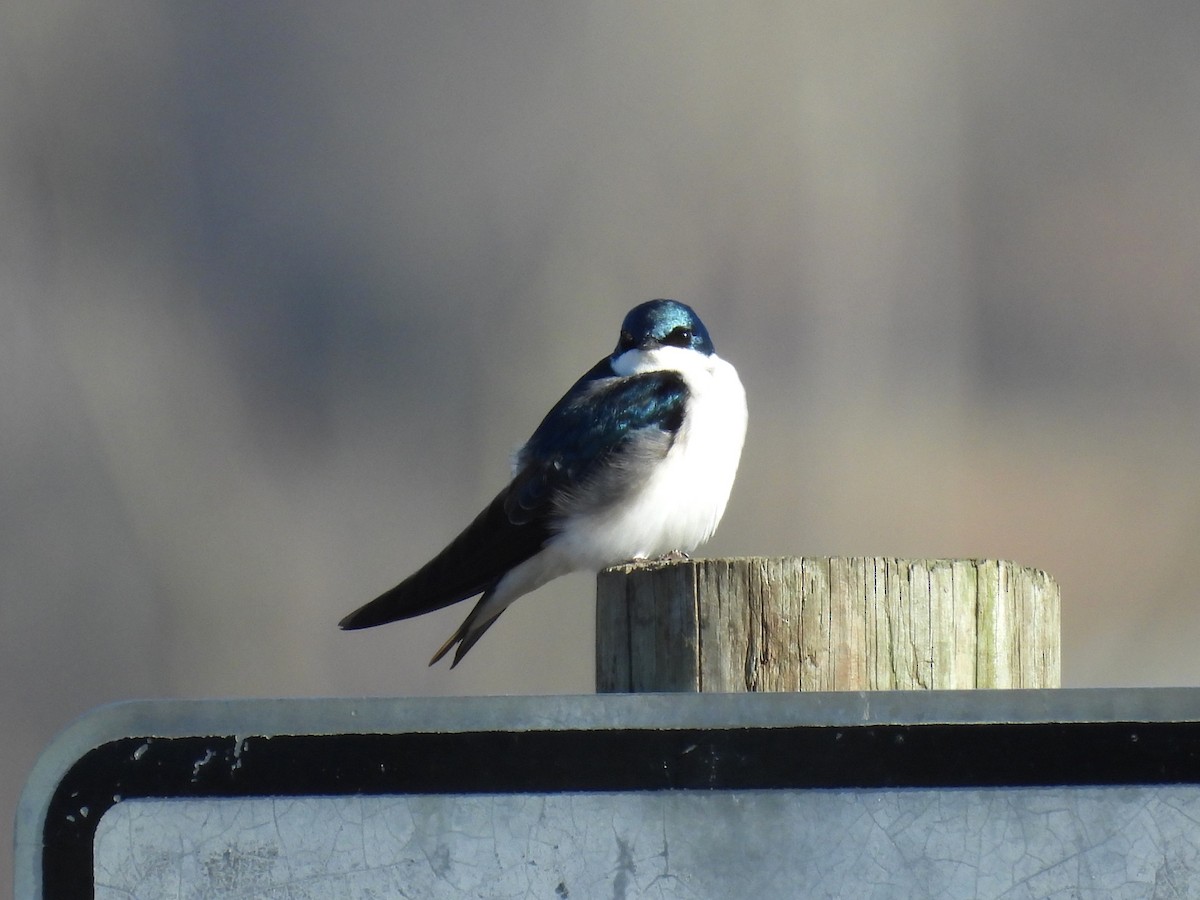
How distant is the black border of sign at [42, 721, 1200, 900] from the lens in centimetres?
74

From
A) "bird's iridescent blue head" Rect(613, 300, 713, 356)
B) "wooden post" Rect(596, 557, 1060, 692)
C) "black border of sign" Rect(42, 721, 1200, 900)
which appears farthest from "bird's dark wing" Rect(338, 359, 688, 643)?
"black border of sign" Rect(42, 721, 1200, 900)

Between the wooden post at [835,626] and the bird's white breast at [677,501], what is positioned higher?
the wooden post at [835,626]

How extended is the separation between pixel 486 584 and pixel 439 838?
129 cm

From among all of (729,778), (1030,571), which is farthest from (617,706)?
(1030,571)

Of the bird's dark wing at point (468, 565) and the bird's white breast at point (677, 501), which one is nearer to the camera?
the bird's dark wing at point (468, 565)

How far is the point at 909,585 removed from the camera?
914 millimetres

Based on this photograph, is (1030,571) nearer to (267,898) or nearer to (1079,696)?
(1079,696)

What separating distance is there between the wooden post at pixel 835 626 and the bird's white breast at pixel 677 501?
1136mm

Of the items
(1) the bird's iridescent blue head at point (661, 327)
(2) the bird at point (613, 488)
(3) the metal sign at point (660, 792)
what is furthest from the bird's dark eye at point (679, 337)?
(3) the metal sign at point (660, 792)

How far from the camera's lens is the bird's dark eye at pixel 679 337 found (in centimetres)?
226

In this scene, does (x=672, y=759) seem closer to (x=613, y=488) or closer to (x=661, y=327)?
(x=613, y=488)

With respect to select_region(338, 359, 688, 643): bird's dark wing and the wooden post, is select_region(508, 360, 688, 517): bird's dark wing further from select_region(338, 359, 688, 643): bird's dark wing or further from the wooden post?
the wooden post

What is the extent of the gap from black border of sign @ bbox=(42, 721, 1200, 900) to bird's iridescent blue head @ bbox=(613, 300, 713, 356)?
1537mm

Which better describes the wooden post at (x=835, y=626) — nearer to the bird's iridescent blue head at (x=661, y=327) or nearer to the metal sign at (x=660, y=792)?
the metal sign at (x=660, y=792)
